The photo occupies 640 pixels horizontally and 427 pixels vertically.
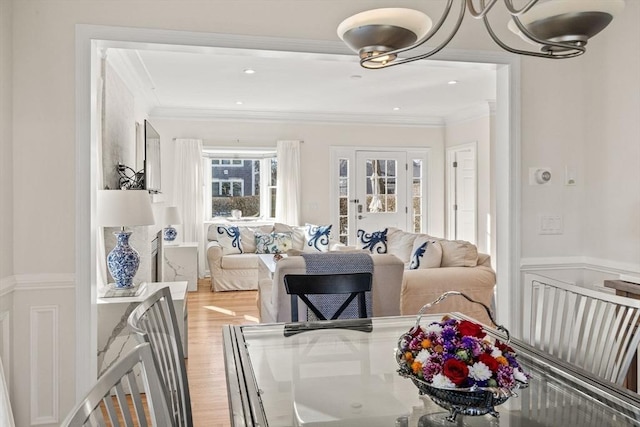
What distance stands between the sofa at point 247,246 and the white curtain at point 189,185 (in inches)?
10.3

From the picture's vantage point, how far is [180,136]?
710 cm

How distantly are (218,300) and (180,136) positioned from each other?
2637 mm

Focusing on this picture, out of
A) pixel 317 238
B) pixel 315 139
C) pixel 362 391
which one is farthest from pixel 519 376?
pixel 315 139

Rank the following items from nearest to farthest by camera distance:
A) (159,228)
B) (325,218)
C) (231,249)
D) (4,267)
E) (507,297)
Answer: (4,267) < (507,297) < (159,228) < (231,249) < (325,218)

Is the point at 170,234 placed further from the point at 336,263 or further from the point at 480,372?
the point at 480,372

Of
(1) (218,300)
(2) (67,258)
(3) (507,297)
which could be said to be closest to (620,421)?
(3) (507,297)

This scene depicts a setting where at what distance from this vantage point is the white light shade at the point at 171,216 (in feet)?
21.1

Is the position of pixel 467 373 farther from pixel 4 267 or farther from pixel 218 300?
pixel 218 300

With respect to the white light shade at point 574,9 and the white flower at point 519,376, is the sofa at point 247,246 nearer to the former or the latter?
the white light shade at point 574,9

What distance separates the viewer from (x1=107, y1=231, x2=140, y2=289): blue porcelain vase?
3285 millimetres

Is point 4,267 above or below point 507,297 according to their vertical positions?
above

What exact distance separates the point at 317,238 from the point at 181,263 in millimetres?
1910

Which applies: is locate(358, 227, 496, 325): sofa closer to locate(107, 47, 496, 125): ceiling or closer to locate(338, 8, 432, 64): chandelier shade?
locate(107, 47, 496, 125): ceiling

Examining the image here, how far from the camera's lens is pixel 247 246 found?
688 cm
